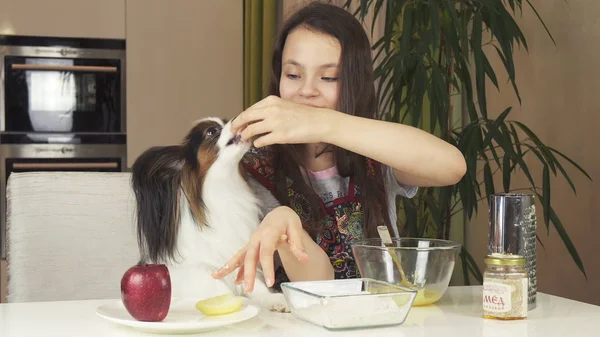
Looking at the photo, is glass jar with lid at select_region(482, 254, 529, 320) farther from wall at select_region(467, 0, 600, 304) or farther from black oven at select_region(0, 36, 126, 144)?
black oven at select_region(0, 36, 126, 144)

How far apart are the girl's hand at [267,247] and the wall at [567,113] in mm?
1499

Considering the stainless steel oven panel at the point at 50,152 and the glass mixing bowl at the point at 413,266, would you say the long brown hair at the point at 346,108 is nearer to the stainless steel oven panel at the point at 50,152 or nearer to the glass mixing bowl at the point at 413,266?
the glass mixing bowl at the point at 413,266

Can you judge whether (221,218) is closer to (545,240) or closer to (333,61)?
(333,61)

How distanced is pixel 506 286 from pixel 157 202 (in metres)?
0.66

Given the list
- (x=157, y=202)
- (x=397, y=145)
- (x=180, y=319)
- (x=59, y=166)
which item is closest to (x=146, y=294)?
(x=180, y=319)

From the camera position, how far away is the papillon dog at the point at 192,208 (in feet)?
4.53

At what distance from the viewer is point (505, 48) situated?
2.25 m

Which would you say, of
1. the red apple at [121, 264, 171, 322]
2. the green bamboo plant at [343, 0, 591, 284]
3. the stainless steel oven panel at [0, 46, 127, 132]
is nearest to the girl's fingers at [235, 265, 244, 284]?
the red apple at [121, 264, 171, 322]

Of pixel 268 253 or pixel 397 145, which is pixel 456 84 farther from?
pixel 268 253

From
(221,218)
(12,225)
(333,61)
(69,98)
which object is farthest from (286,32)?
(69,98)

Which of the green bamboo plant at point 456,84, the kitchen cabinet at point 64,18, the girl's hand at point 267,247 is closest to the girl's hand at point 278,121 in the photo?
the girl's hand at point 267,247

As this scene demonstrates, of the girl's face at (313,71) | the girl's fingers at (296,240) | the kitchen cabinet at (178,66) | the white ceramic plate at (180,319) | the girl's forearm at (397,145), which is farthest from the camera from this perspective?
the kitchen cabinet at (178,66)

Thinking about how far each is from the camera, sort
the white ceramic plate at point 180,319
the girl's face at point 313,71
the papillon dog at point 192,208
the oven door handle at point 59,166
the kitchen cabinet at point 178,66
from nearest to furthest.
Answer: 1. the white ceramic plate at point 180,319
2. the papillon dog at point 192,208
3. the girl's face at point 313,71
4. the oven door handle at point 59,166
5. the kitchen cabinet at point 178,66

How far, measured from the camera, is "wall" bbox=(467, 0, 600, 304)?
233 centimetres
